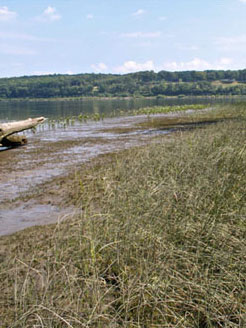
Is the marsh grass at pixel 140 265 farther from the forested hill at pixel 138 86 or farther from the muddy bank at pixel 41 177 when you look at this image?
the forested hill at pixel 138 86

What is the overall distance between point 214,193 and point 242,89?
113 metres

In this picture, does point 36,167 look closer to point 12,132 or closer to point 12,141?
point 12,132

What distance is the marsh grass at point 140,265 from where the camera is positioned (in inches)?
115

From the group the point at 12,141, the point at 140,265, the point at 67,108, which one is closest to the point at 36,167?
the point at 12,141

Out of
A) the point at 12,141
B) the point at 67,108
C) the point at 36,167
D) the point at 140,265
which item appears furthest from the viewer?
the point at 67,108

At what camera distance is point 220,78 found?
150 meters

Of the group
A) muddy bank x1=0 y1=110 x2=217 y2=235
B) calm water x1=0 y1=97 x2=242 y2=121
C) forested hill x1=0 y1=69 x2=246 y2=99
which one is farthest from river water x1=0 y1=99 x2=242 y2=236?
forested hill x1=0 y1=69 x2=246 y2=99

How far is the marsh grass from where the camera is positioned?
9.55 feet

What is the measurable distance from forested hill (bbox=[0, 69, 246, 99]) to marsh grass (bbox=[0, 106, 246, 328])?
108m

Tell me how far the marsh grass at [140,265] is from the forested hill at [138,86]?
108264mm

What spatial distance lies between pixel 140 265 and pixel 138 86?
137311 millimetres

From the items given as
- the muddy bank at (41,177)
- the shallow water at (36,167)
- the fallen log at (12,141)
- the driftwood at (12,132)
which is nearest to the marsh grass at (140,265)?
the muddy bank at (41,177)

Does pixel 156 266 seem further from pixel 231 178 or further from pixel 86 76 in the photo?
pixel 86 76

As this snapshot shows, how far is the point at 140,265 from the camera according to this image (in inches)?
133
